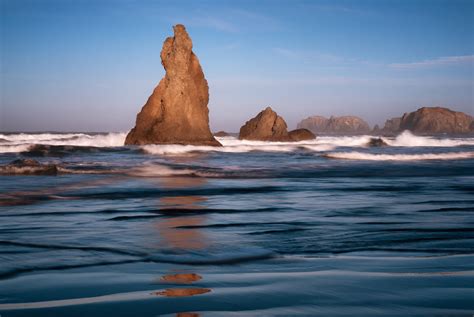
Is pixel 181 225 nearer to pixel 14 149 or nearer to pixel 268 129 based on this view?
pixel 14 149

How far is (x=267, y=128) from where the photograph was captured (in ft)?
204

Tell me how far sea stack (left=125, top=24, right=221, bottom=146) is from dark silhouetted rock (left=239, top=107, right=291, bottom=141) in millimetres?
14792

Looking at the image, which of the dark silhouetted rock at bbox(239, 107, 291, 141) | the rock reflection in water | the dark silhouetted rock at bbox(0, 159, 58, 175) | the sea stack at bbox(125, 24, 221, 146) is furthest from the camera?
the dark silhouetted rock at bbox(239, 107, 291, 141)

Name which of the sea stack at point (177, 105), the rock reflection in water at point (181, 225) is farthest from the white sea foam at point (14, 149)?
the rock reflection in water at point (181, 225)

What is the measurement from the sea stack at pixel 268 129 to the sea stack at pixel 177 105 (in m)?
14.8

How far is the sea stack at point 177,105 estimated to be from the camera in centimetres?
4475

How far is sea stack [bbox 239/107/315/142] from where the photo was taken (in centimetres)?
6184

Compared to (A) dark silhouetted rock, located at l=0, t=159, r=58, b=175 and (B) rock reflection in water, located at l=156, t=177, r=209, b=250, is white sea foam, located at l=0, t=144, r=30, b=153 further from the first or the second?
(B) rock reflection in water, located at l=156, t=177, r=209, b=250

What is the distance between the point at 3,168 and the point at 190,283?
13.3 metres

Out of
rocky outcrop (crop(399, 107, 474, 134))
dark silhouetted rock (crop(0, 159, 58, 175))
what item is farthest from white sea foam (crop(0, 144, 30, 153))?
rocky outcrop (crop(399, 107, 474, 134))

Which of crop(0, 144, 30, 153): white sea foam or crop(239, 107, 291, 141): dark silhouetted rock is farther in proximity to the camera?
crop(239, 107, 291, 141): dark silhouetted rock

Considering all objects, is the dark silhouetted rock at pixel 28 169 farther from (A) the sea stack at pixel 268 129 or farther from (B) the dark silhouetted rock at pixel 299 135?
(B) the dark silhouetted rock at pixel 299 135

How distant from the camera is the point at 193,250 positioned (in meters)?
4.84

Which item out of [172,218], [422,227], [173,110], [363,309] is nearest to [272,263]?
[363,309]
